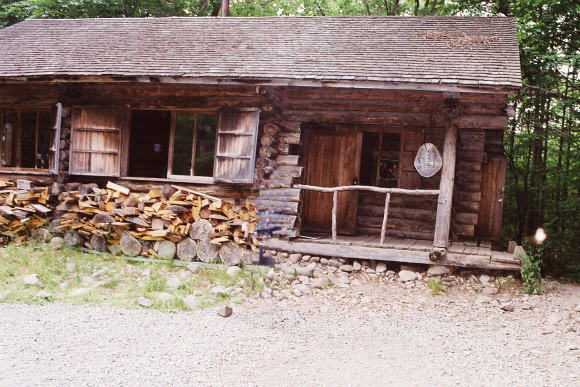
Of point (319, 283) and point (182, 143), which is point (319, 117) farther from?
point (182, 143)

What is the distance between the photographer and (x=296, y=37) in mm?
11016

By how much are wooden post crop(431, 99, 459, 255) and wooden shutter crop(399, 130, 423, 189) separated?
1.88m

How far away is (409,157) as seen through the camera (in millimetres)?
10055

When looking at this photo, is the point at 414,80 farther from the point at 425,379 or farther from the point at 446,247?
the point at 425,379

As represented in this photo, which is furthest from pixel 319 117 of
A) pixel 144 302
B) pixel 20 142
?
pixel 20 142

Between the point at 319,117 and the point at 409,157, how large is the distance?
2081 millimetres

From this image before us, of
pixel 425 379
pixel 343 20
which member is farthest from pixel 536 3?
pixel 425 379

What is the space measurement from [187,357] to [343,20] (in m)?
9.62

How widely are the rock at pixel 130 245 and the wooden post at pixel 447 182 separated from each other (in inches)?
201

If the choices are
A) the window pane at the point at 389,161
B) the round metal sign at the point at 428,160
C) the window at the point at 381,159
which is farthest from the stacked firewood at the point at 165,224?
the round metal sign at the point at 428,160

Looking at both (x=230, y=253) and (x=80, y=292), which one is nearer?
(x=80, y=292)

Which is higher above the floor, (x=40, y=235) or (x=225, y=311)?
(x=40, y=235)

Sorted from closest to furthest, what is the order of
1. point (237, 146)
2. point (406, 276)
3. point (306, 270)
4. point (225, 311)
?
point (225, 311)
point (306, 270)
point (406, 276)
point (237, 146)

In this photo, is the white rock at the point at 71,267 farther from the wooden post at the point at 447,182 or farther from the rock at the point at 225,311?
the wooden post at the point at 447,182
